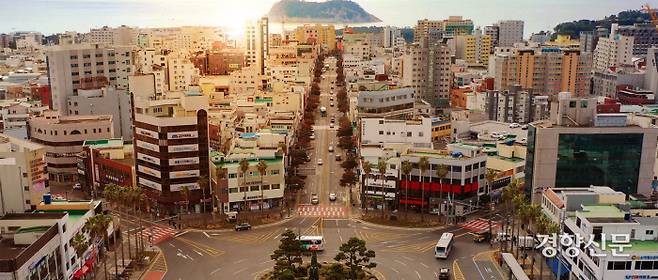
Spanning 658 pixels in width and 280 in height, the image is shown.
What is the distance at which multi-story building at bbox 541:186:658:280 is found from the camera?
50281mm

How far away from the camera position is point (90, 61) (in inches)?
5044

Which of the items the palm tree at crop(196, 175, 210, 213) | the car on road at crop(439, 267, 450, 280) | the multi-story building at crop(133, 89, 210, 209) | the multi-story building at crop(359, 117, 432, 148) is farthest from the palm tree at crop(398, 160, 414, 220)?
the multi-story building at crop(133, 89, 210, 209)

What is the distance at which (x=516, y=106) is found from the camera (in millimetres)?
125938

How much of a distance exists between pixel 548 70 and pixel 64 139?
10141cm

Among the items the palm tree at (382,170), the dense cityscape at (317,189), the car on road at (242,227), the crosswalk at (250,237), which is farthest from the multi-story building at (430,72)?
the crosswalk at (250,237)

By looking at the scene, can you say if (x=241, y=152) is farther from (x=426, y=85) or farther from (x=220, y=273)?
(x=426, y=85)

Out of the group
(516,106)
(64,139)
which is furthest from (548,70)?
(64,139)

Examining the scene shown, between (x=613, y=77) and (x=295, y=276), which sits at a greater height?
(x=613, y=77)

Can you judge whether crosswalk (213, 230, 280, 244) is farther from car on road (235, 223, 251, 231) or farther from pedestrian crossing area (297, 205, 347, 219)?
pedestrian crossing area (297, 205, 347, 219)

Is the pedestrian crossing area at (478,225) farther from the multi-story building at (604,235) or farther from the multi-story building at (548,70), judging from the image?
the multi-story building at (548,70)

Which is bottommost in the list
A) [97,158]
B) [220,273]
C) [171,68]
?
[220,273]

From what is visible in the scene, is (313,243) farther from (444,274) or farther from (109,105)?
(109,105)

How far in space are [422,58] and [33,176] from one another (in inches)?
3835

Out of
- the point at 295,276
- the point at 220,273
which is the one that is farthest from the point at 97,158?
the point at 295,276
